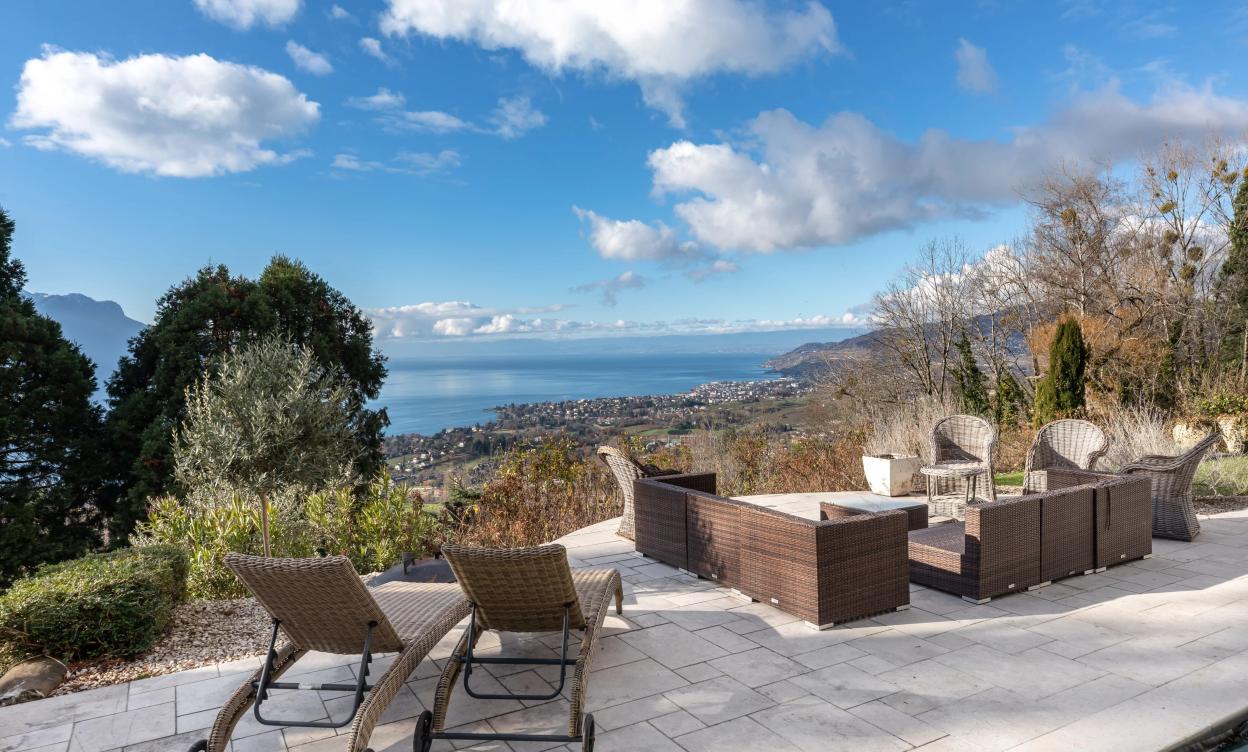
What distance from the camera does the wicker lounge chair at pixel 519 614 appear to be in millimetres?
2781

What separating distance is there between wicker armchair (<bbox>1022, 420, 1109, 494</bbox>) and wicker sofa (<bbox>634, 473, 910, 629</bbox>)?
3.13 meters

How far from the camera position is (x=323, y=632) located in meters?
2.96

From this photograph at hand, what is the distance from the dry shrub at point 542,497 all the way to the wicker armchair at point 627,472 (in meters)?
1.16

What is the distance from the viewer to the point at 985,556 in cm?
439

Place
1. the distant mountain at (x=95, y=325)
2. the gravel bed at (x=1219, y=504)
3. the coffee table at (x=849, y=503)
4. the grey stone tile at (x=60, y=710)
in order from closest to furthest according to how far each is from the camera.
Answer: the grey stone tile at (x=60, y=710)
the coffee table at (x=849, y=503)
the gravel bed at (x=1219, y=504)
the distant mountain at (x=95, y=325)

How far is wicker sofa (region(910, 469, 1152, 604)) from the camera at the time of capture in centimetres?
443

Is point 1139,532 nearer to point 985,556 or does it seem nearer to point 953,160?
point 985,556

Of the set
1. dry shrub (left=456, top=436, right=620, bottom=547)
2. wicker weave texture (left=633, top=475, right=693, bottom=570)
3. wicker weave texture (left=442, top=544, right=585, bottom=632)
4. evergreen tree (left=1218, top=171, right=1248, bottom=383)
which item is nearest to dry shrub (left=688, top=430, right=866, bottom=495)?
dry shrub (left=456, top=436, right=620, bottom=547)

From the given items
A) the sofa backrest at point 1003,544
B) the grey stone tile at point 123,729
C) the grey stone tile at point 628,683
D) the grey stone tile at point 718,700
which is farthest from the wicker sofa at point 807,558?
the grey stone tile at point 123,729

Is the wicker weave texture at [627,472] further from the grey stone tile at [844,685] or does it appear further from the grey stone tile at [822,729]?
the grey stone tile at [822,729]

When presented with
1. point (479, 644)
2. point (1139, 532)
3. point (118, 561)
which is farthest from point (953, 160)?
point (118, 561)

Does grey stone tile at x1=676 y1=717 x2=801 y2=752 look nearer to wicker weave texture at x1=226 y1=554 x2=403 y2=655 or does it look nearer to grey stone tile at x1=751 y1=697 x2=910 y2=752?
grey stone tile at x1=751 y1=697 x2=910 y2=752

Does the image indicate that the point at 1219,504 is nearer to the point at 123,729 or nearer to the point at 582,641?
the point at 582,641

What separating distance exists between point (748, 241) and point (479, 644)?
63.1 feet
